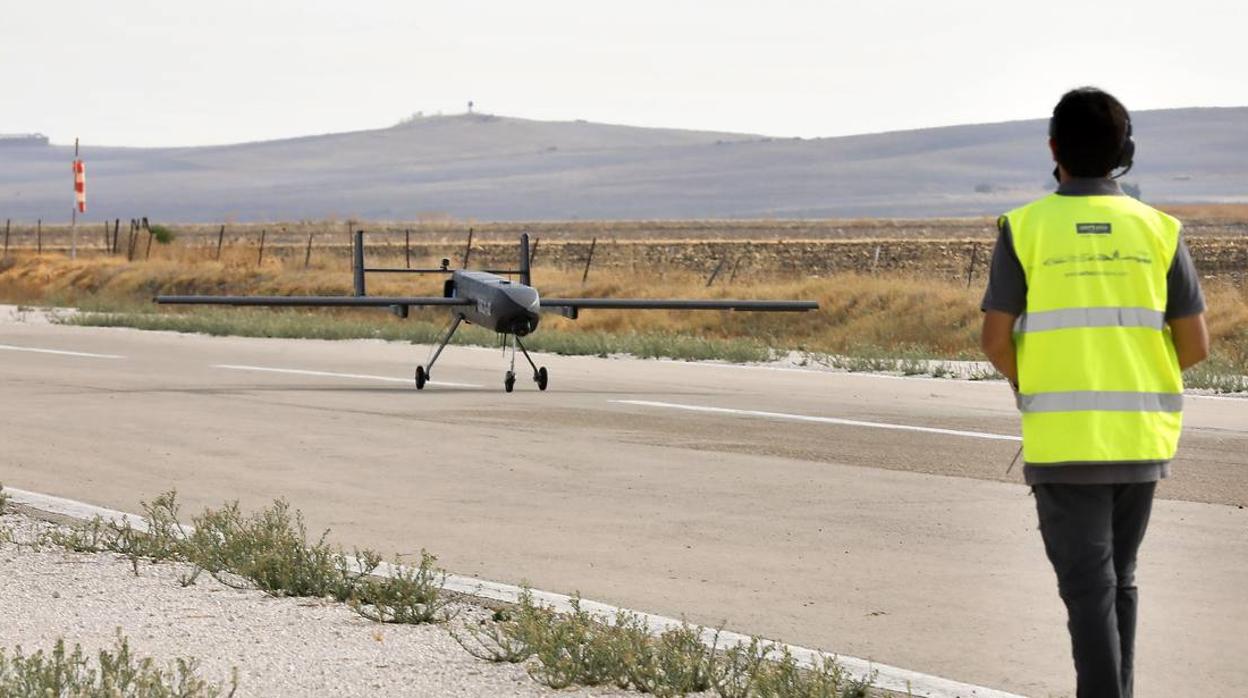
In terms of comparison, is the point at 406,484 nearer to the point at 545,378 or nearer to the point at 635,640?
the point at 635,640

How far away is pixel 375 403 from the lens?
19.6 m

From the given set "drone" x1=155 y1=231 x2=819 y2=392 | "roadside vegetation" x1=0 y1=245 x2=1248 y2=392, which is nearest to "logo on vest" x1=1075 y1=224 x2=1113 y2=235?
"drone" x1=155 y1=231 x2=819 y2=392

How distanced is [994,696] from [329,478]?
7.53 meters

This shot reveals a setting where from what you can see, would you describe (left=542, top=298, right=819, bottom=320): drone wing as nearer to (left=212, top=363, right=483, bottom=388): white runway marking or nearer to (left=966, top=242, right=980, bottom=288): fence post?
A: (left=212, top=363, right=483, bottom=388): white runway marking

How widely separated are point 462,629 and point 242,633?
942 millimetres

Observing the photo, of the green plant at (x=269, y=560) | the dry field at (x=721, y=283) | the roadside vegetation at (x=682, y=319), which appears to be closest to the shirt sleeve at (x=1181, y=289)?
the green plant at (x=269, y=560)

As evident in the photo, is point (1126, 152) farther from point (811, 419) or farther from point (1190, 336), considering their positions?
point (811, 419)

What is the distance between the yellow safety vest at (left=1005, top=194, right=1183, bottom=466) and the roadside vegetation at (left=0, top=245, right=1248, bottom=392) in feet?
50.9

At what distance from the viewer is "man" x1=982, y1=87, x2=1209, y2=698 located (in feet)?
19.0

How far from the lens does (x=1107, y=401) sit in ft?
19.1

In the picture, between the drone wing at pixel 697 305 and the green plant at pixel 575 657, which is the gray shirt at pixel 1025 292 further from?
the drone wing at pixel 697 305

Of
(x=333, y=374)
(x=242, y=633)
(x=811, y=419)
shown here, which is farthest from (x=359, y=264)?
(x=242, y=633)

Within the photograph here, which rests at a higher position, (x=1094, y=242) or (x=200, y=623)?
(x=1094, y=242)

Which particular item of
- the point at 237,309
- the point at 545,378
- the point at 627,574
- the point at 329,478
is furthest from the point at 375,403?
the point at 237,309
